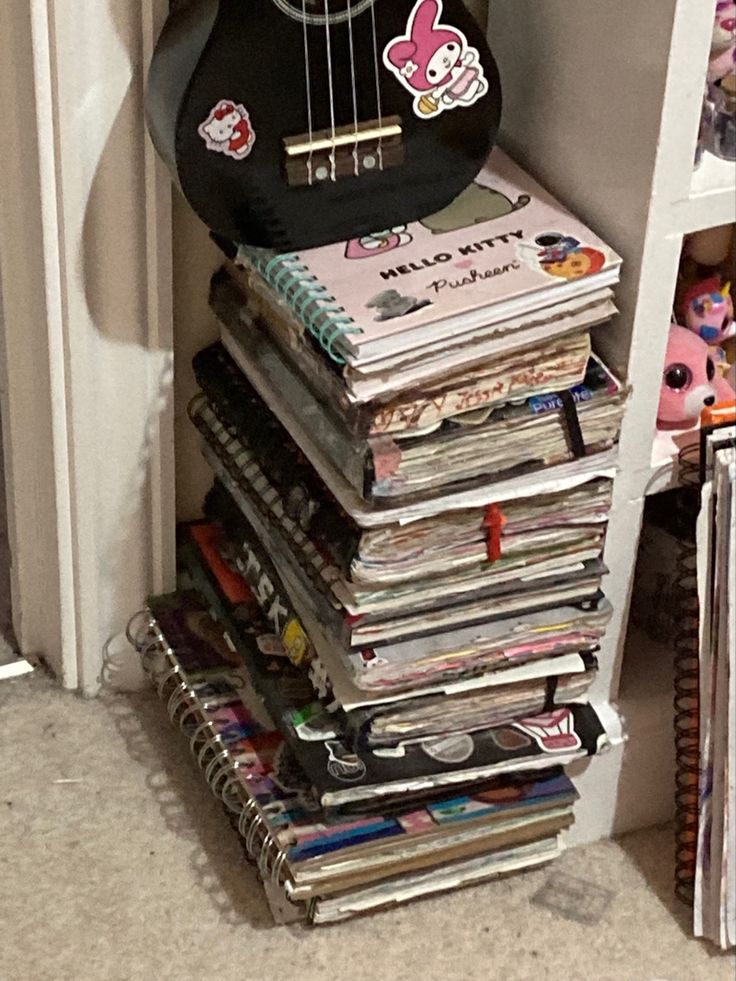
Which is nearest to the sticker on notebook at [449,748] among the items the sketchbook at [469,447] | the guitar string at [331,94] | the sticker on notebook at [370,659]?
the sticker on notebook at [370,659]

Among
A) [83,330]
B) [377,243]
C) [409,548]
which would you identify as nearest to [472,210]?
[377,243]

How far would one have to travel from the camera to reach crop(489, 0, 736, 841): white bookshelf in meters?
1.07

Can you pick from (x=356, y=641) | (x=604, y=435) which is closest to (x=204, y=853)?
(x=356, y=641)

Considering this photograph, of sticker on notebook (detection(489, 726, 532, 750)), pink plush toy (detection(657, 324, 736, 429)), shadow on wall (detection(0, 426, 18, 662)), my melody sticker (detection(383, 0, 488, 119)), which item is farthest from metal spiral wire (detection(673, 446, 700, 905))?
shadow on wall (detection(0, 426, 18, 662))

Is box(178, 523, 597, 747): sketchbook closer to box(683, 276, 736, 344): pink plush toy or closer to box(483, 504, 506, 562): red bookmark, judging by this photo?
box(483, 504, 506, 562): red bookmark

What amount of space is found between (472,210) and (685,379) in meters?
0.25

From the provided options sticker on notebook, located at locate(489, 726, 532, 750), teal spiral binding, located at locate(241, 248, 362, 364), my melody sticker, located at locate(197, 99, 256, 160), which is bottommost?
sticker on notebook, located at locate(489, 726, 532, 750)

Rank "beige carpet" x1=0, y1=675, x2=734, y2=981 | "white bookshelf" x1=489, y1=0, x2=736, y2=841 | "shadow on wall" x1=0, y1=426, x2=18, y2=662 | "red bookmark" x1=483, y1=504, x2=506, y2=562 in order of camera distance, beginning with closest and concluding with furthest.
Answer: "white bookshelf" x1=489, y1=0, x2=736, y2=841
"red bookmark" x1=483, y1=504, x2=506, y2=562
"beige carpet" x1=0, y1=675, x2=734, y2=981
"shadow on wall" x1=0, y1=426, x2=18, y2=662

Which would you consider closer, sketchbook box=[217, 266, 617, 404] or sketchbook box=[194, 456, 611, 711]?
sketchbook box=[217, 266, 617, 404]

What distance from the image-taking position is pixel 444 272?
44.3 inches

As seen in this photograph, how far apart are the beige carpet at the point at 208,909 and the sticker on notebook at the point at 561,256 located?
62 cm

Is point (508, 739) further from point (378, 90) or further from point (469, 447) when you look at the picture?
point (378, 90)

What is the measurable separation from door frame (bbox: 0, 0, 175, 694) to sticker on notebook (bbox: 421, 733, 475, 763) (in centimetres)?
39

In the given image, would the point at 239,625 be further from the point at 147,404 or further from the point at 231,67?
the point at 231,67
